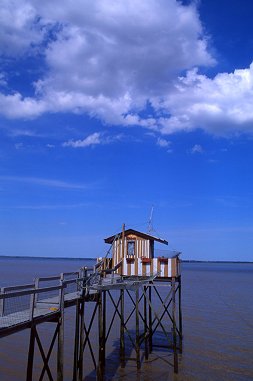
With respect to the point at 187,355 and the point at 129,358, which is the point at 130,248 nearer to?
the point at 129,358

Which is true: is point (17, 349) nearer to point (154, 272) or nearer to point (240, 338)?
point (154, 272)

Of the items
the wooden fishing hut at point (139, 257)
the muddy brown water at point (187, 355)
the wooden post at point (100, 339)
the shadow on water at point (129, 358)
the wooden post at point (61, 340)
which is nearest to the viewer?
the wooden post at point (61, 340)

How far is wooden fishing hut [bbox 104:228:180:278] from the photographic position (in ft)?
65.5

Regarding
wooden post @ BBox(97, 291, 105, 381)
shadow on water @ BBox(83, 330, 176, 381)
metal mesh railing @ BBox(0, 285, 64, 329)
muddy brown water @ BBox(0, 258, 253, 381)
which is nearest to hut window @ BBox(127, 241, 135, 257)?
shadow on water @ BBox(83, 330, 176, 381)

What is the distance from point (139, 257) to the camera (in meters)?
20.4

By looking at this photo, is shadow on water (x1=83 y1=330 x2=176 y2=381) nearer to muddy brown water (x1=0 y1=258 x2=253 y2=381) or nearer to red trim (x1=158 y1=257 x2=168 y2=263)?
muddy brown water (x1=0 y1=258 x2=253 y2=381)

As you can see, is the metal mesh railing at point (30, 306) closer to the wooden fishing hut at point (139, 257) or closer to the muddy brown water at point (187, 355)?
the muddy brown water at point (187, 355)

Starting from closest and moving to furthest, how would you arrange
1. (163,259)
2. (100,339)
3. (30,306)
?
(30,306)
(100,339)
(163,259)

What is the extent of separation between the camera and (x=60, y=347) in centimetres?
1255

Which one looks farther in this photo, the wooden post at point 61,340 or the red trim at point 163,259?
the red trim at point 163,259

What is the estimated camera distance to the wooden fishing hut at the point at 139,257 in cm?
1997

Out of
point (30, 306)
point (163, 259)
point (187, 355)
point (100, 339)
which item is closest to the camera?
point (30, 306)

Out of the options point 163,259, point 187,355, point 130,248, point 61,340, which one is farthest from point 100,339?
point 187,355

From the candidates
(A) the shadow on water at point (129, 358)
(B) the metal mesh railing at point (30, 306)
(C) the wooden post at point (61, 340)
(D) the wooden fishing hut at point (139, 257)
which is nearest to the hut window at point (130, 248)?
(D) the wooden fishing hut at point (139, 257)
